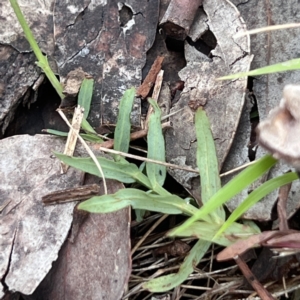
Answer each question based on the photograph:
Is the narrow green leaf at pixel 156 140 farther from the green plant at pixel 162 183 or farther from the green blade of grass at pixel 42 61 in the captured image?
the green blade of grass at pixel 42 61

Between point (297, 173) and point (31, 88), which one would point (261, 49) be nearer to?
point (297, 173)

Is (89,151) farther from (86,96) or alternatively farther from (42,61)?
(42,61)

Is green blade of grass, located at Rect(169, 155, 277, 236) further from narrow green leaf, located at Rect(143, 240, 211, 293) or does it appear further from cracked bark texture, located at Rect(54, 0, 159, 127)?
cracked bark texture, located at Rect(54, 0, 159, 127)

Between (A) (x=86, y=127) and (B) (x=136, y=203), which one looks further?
(A) (x=86, y=127)

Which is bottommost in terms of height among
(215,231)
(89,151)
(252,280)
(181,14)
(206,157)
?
(252,280)

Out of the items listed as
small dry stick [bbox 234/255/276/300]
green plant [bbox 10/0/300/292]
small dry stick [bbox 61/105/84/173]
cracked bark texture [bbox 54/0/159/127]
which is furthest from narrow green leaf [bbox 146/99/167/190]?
small dry stick [bbox 234/255/276/300]

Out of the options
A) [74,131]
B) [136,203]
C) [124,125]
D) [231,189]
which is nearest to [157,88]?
[124,125]
